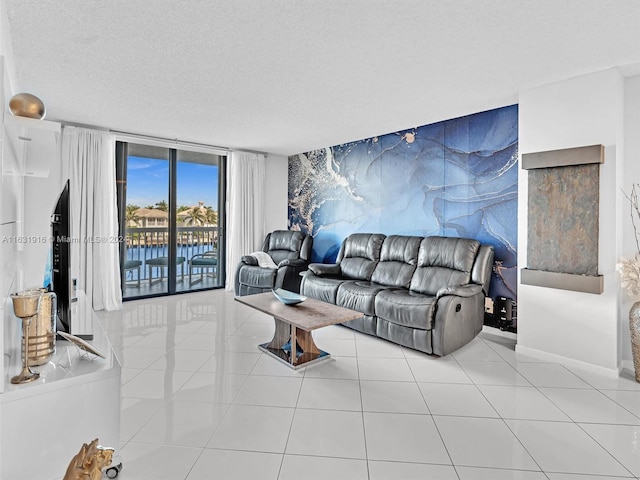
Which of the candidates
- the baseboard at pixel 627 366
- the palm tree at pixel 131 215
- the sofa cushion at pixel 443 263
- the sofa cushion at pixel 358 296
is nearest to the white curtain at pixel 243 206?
the palm tree at pixel 131 215

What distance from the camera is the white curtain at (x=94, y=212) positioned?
4508mm

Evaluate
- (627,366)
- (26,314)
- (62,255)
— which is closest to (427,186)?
(627,366)

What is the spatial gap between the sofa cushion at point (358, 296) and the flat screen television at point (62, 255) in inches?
104

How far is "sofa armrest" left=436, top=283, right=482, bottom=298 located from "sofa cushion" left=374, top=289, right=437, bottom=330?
0.10 meters

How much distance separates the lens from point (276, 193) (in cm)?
671

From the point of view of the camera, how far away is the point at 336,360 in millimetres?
3160

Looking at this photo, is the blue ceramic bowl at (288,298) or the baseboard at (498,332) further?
the baseboard at (498,332)

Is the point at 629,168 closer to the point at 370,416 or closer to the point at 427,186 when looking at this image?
the point at 427,186

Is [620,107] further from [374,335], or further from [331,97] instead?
[374,335]

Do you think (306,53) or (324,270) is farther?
(324,270)

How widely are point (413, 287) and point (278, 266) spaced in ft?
7.26

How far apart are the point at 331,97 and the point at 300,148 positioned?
2.56 m

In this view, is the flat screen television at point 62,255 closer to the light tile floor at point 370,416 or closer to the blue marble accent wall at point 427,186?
the light tile floor at point 370,416

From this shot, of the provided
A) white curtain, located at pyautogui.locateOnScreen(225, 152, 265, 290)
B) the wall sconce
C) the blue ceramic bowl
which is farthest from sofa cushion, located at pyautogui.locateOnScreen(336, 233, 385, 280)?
the wall sconce
